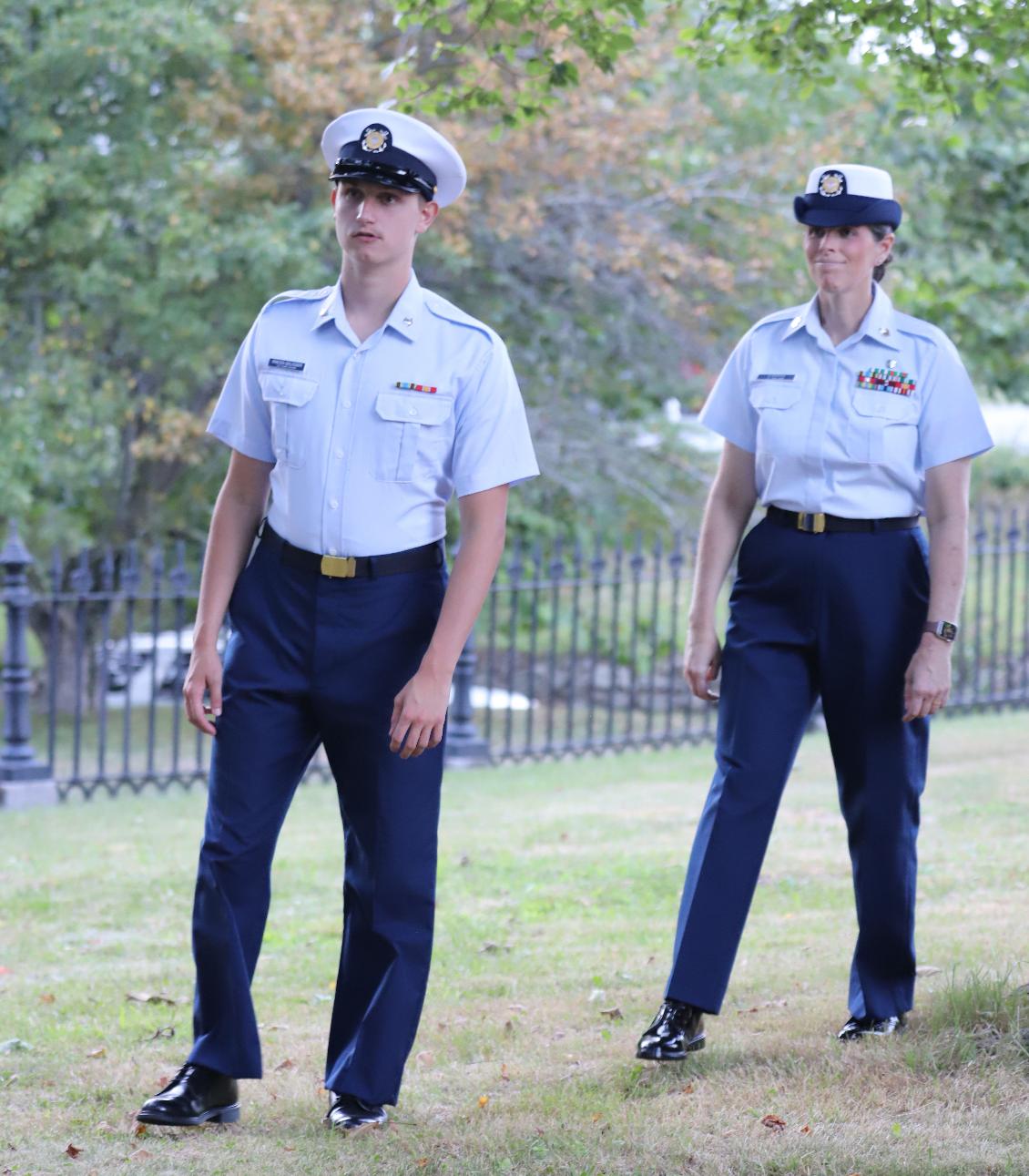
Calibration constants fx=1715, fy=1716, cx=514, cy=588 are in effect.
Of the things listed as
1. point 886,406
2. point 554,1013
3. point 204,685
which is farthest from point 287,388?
point 554,1013

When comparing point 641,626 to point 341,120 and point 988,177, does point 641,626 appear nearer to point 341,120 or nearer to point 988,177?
point 988,177

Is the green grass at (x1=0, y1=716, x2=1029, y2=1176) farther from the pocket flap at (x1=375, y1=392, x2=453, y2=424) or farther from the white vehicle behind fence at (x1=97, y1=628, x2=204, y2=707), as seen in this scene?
the white vehicle behind fence at (x1=97, y1=628, x2=204, y2=707)

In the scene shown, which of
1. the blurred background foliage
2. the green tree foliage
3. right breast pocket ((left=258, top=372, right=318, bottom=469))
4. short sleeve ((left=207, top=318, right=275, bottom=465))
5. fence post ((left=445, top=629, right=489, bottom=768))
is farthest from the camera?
the blurred background foliage

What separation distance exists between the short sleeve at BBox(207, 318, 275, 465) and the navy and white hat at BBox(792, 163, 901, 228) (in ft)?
4.58

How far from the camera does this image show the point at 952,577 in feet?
13.7

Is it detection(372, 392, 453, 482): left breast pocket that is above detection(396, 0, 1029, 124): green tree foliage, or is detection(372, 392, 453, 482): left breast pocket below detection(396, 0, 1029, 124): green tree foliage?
below

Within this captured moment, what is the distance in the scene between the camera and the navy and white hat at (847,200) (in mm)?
4176

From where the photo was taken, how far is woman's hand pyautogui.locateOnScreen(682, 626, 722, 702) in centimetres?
440

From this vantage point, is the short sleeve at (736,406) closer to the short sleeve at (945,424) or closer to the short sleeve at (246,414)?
the short sleeve at (945,424)

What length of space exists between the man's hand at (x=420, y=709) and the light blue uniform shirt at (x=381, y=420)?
0.31 metres

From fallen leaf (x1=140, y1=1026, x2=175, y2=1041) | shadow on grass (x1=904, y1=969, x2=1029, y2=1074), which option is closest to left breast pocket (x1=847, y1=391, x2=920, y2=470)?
shadow on grass (x1=904, y1=969, x2=1029, y2=1074)

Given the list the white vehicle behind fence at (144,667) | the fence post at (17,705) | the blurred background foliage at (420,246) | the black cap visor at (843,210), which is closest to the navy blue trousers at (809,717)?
the black cap visor at (843,210)

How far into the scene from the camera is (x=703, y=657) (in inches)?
173

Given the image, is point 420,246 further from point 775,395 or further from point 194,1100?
point 194,1100
